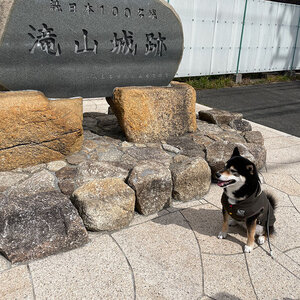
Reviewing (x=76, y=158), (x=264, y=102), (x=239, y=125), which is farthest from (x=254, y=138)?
(x=264, y=102)

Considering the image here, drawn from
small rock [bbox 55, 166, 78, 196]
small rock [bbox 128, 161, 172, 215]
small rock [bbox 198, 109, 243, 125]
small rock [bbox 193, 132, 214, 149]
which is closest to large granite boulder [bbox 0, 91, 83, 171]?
small rock [bbox 55, 166, 78, 196]

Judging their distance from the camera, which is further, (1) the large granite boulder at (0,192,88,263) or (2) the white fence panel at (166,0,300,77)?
(2) the white fence panel at (166,0,300,77)

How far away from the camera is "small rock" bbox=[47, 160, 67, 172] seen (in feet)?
11.5

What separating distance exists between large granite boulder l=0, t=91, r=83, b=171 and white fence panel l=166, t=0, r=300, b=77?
5.77 meters

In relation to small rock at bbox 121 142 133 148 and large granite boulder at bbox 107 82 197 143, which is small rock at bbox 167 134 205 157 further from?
small rock at bbox 121 142 133 148

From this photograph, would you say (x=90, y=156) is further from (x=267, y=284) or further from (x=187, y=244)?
(x=267, y=284)

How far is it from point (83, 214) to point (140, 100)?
5.83ft

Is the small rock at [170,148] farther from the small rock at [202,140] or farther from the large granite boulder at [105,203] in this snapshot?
the large granite boulder at [105,203]

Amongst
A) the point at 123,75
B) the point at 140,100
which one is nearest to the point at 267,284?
the point at 140,100

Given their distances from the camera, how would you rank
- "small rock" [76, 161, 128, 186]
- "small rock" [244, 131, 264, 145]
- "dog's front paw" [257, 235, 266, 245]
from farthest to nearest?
"small rock" [244, 131, 264, 145], "small rock" [76, 161, 128, 186], "dog's front paw" [257, 235, 266, 245]

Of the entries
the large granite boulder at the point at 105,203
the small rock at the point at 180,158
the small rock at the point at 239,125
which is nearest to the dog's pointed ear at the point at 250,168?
the large granite boulder at the point at 105,203

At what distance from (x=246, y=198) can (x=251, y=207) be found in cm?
9

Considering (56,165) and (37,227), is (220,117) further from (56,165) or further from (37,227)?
(37,227)

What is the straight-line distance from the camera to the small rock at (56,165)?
11.5 ft
